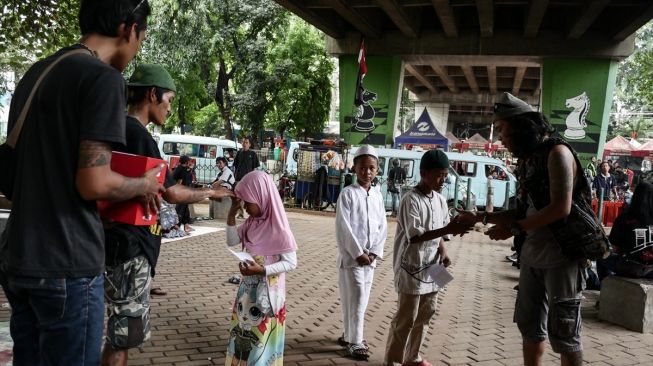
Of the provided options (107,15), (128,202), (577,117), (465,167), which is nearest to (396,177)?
(465,167)

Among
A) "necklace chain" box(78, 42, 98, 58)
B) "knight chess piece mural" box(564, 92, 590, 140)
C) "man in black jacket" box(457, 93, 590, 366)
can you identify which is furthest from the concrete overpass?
"necklace chain" box(78, 42, 98, 58)

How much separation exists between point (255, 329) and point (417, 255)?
1371 millimetres

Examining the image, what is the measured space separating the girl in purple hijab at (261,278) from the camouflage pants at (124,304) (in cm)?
63

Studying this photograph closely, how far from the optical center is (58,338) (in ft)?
5.90

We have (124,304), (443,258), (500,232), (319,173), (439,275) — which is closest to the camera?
(124,304)

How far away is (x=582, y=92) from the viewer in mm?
16641

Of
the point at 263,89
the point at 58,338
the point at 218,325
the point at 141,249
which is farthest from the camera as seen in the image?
the point at 263,89

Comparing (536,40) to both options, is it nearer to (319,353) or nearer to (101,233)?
(319,353)

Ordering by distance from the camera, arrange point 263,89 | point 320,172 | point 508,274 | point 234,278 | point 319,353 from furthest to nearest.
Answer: point 263,89, point 320,172, point 508,274, point 234,278, point 319,353

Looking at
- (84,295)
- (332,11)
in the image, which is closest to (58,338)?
(84,295)

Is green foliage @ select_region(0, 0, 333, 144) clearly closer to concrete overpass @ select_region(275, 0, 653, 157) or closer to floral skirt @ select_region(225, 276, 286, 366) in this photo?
concrete overpass @ select_region(275, 0, 653, 157)

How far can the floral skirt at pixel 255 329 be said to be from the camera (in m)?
3.09

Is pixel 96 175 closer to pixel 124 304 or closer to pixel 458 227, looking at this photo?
pixel 124 304

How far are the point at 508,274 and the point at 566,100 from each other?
10333 millimetres
